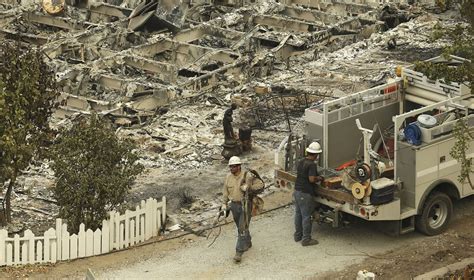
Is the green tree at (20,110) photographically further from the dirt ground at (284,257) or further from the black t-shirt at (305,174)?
the black t-shirt at (305,174)

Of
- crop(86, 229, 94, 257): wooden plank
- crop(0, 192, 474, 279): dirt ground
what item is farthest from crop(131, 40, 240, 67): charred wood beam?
crop(86, 229, 94, 257): wooden plank

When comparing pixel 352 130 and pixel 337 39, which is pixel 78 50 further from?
pixel 352 130

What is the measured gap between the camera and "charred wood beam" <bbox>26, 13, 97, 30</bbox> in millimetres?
33844

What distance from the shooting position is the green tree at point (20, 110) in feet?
62.1

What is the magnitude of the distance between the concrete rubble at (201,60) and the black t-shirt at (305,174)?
2677mm

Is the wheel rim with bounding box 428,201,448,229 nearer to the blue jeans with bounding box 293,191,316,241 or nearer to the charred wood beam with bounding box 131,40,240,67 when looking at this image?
the blue jeans with bounding box 293,191,316,241

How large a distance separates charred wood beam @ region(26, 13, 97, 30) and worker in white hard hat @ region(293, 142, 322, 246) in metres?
16.0

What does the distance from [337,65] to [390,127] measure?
945cm

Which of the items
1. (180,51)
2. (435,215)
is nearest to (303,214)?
(435,215)

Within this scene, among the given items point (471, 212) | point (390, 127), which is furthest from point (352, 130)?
point (471, 212)

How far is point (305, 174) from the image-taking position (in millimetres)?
18594

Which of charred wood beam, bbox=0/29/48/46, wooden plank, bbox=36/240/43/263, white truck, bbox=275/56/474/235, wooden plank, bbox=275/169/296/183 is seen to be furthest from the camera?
charred wood beam, bbox=0/29/48/46

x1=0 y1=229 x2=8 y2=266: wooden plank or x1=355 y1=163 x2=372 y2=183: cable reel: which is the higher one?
x1=355 y1=163 x2=372 y2=183: cable reel

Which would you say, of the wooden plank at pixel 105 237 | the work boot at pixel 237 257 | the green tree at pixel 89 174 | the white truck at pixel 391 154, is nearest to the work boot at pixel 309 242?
the white truck at pixel 391 154
